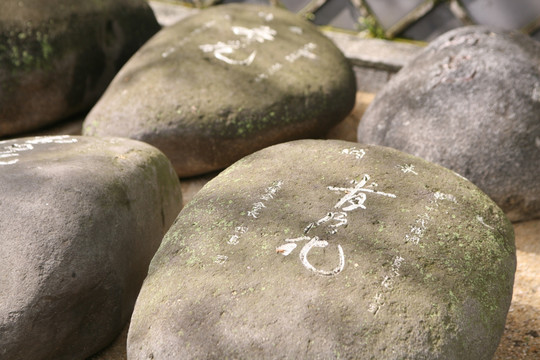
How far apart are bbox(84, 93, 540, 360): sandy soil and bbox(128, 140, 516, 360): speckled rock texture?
28 cm

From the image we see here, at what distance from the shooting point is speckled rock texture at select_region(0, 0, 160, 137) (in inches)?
110

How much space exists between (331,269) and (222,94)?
1274mm

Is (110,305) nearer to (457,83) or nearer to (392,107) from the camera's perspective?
(392,107)

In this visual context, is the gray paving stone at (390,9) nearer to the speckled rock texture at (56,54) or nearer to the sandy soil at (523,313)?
the speckled rock texture at (56,54)

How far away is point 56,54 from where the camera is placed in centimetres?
288

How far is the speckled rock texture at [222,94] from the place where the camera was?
246 cm

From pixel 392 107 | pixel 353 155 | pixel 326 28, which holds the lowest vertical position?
pixel 326 28

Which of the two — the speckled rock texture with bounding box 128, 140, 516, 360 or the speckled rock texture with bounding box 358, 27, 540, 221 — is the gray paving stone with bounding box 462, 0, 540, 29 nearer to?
the speckled rock texture with bounding box 358, 27, 540, 221

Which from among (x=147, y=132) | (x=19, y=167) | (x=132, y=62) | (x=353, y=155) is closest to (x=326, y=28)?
(x=132, y=62)

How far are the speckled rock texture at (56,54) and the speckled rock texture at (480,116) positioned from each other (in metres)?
1.46

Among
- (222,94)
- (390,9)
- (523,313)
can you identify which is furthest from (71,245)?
(390,9)

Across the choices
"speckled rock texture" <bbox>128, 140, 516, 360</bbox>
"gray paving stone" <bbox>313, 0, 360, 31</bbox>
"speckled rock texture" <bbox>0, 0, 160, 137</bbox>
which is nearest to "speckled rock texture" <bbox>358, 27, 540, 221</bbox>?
"speckled rock texture" <bbox>128, 140, 516, 360</bbox>

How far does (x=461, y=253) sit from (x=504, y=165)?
831 millimetres

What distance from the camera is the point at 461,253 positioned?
1.48m
